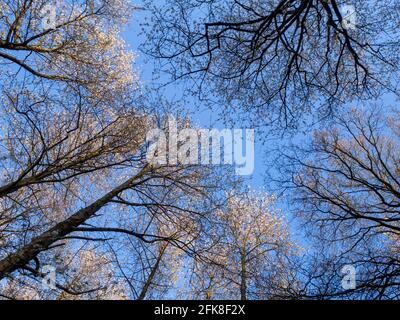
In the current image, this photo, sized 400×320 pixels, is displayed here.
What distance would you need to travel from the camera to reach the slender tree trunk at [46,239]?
5867 millimetres

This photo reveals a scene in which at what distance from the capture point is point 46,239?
6309mm

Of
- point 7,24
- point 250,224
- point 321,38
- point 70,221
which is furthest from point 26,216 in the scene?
point 250,224

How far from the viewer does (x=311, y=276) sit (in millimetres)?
6137

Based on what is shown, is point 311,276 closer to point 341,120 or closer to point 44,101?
point 341,120

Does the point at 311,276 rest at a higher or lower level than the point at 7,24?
lower

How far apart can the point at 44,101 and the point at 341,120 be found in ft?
19.9

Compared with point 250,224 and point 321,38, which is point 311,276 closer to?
point 321,38

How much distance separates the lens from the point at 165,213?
26.4 ft

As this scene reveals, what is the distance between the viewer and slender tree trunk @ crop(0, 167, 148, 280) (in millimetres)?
5867

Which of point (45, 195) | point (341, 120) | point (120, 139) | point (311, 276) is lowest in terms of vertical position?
point (311, 276)
